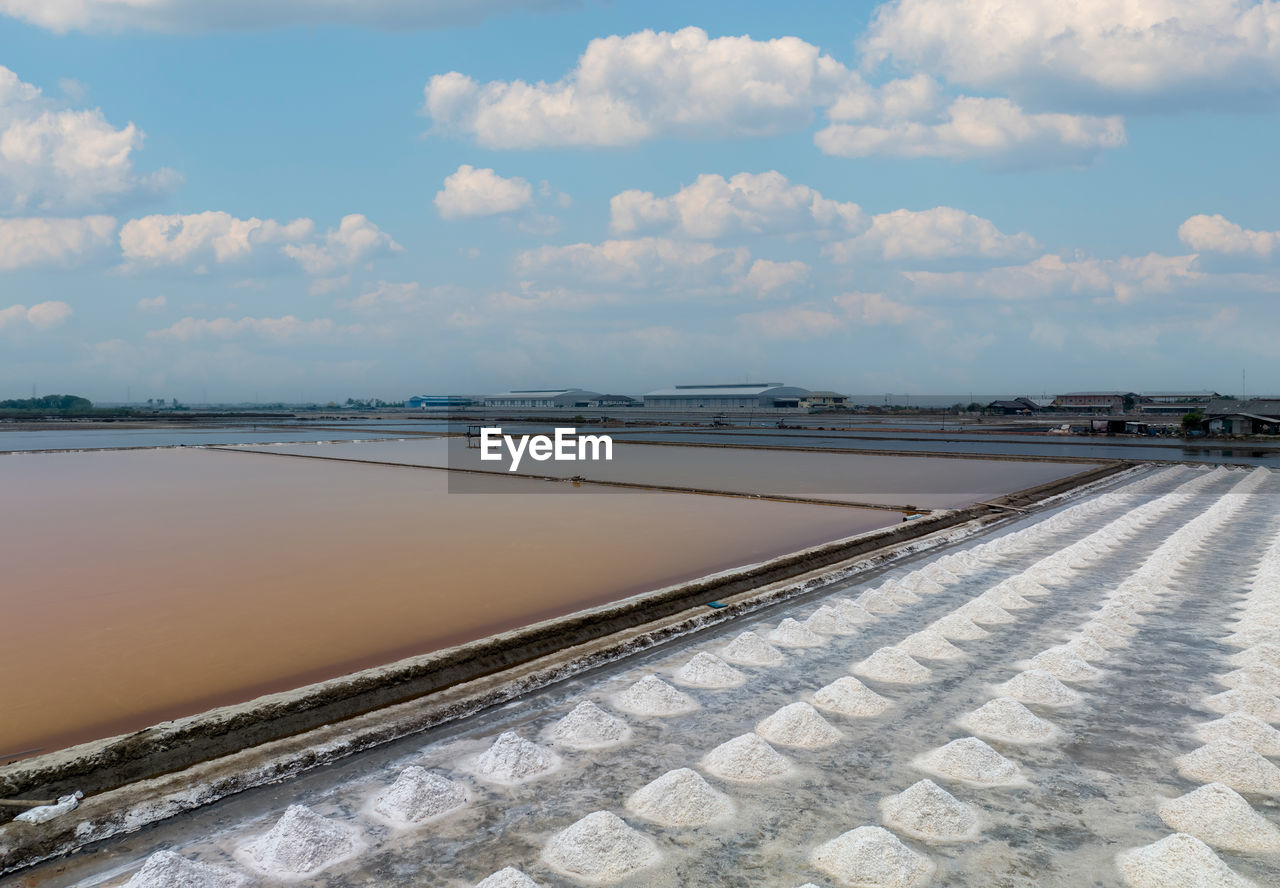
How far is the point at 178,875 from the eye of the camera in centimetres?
344

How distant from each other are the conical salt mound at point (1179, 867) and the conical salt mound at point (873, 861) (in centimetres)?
92

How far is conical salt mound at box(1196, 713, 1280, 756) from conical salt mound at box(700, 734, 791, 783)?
2.69m

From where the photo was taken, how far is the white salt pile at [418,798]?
4113 mm

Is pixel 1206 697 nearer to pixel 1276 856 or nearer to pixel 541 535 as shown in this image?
pixel 1276 856

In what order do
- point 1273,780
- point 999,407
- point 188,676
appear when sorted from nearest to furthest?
point 1273,780
point 188,676
point 999,407

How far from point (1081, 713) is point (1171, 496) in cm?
1383

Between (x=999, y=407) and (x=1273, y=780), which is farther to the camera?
(x=999, y=407)

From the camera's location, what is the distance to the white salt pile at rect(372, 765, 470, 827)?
162 inches

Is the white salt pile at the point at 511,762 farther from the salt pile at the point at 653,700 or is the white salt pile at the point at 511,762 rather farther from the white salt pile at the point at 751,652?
the white salt pile at the point at 751,652

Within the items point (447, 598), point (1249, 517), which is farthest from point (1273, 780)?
point (1249, 517)

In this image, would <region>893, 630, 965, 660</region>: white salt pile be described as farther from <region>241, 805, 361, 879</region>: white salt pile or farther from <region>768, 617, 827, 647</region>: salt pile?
<region>241, 805, 361, 879</region>: white salt pile

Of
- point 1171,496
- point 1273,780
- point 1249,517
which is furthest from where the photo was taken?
point 1171,496

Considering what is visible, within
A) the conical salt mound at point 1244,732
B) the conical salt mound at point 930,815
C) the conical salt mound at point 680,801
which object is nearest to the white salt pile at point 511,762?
the conical salt mound at point 680,801

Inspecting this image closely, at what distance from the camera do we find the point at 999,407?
94.2m
